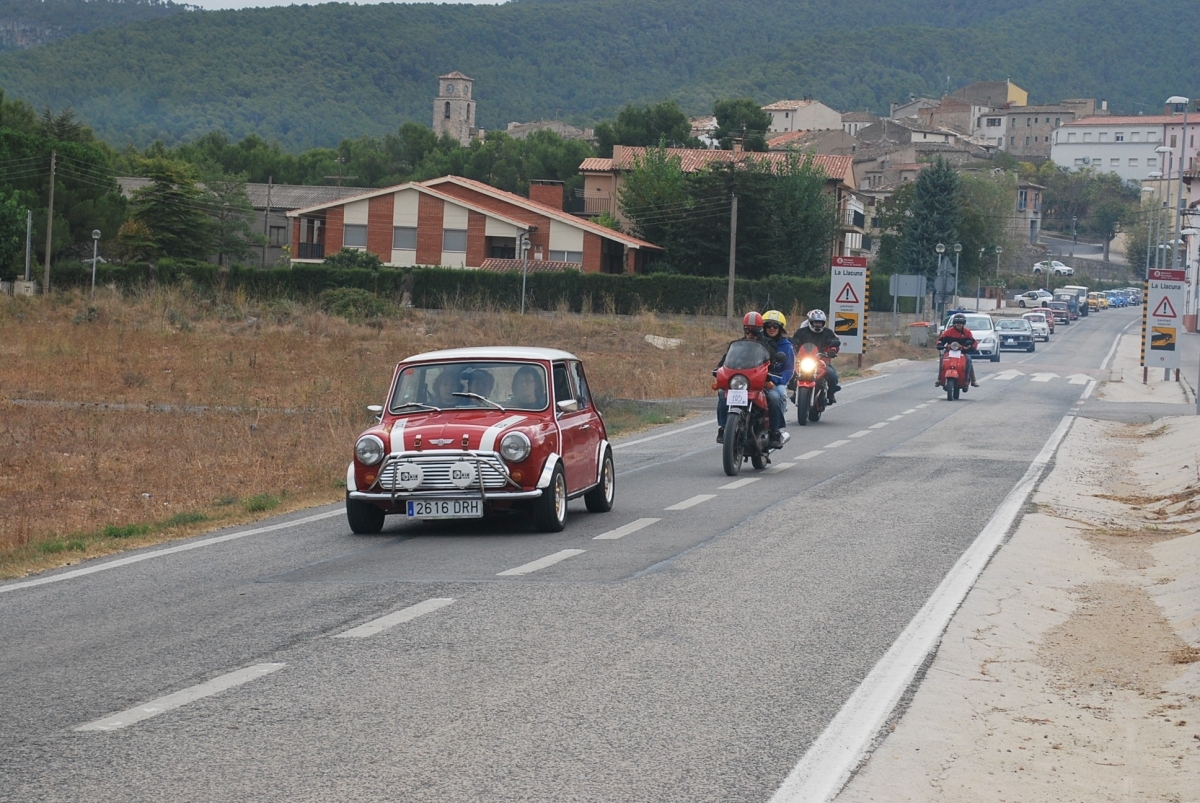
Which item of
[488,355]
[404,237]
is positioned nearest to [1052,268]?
[404,237]

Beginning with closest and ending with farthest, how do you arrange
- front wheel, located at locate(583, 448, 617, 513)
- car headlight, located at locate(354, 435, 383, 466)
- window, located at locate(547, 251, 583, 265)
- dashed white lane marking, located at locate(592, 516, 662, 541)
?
car headlight, located at locate(354, 435, 383, 466) → dashed white lane marking, located at locate(592, 516, 662, 541) → front wheel, located at locate(583, 448, 617, 513) → window, located at locate(547, 251, 583, 265)

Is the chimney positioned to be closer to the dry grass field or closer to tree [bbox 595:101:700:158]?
tree [bbox 595:101:700:158]

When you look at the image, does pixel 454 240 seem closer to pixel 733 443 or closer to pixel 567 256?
pixel 567 256

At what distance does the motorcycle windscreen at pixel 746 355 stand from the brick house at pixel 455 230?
65706 millimetres

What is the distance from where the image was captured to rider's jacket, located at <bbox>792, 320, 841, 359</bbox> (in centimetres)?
2433

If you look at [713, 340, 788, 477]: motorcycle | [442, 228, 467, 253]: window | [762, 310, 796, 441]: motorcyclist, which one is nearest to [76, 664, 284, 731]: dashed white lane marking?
[713, 340, 788, 477]: motorcycle

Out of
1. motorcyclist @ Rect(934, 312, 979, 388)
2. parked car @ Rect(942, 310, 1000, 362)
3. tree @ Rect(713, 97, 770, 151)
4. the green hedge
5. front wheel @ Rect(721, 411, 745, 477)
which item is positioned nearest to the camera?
front wheel @ Rect(721, 411, 745, 477)

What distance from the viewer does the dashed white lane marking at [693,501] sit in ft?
46.3

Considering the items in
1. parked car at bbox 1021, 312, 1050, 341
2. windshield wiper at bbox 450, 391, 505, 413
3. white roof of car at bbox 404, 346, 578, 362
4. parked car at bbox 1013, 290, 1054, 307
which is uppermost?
parked car at bbox 1013, 290, 1054, 307

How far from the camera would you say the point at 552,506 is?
12.0 metres

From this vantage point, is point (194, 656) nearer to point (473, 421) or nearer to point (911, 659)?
point (911, 659)

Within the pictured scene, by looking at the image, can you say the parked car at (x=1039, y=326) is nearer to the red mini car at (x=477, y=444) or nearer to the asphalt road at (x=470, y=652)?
the asphalt road at (x=470, y=652)

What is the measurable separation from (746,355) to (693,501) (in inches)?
125

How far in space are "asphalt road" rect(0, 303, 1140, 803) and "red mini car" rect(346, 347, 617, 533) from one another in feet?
1.03
